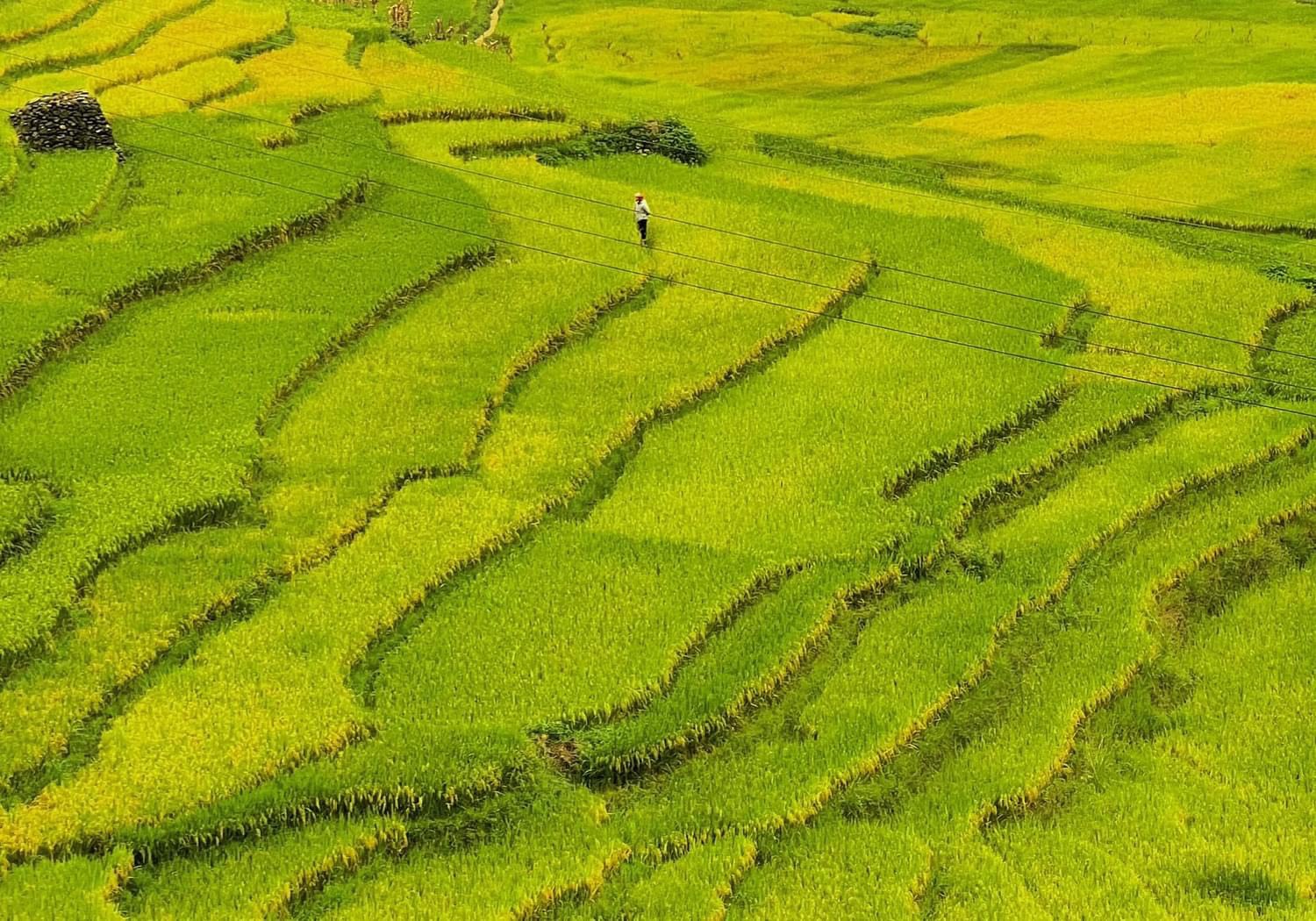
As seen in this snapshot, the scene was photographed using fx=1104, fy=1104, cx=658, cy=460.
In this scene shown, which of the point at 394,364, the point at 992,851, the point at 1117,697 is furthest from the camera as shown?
the point at 394,364

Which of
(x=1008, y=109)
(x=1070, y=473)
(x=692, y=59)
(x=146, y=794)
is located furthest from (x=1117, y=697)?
(x=692, y=59)

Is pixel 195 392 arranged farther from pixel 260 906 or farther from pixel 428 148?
pixel 428 148

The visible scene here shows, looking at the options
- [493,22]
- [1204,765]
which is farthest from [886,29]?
[1204,765]

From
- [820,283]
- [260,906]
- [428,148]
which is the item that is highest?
[428,148]

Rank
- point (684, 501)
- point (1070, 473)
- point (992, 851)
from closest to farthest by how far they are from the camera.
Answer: point (992, 851)
point (684, 501)
point (1070, 473)

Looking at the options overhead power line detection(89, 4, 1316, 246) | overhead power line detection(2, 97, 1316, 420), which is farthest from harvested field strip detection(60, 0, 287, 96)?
overhead power line detection(2, 97, 1316, 420)

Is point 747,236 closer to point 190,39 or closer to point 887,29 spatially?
point 190,39

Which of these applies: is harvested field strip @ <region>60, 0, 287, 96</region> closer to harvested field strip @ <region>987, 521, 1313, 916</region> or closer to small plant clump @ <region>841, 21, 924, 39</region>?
small plant clump @ <region>841, 21, 924, 39</region>
